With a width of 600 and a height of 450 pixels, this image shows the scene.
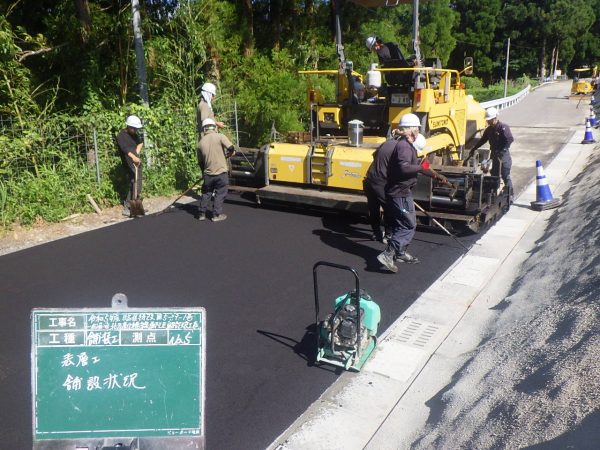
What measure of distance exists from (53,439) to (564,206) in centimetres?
911

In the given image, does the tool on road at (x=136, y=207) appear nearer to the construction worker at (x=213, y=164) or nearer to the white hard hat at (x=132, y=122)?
the white hard hat at (x=132, y=122)

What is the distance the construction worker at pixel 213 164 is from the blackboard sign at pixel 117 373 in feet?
20.6

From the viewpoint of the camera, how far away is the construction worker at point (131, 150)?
9.27 m

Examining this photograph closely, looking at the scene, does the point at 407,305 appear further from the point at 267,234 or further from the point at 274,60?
the point at 274,60

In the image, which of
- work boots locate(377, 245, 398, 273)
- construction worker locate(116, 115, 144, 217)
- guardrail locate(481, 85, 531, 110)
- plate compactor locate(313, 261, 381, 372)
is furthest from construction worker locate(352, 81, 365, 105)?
guardrail locate(481, 85, 531, 110)

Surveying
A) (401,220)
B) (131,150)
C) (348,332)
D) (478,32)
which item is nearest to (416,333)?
(348,332)

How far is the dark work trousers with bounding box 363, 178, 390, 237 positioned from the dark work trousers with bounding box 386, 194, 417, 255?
0.40 metres

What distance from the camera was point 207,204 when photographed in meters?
9.11

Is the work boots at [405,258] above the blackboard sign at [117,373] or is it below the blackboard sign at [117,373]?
below

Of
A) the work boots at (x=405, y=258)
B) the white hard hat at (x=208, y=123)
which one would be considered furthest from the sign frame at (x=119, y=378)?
the white hard hat at (x=208, y=123)

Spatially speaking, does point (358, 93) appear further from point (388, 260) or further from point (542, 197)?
point (388, 260)

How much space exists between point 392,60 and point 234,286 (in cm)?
509

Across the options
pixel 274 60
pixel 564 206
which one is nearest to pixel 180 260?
pixel 564 206

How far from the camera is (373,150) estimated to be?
28.9 feet
